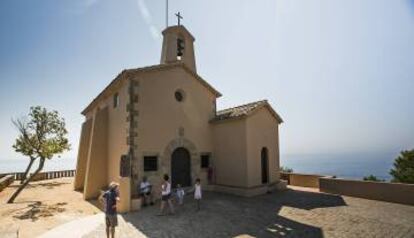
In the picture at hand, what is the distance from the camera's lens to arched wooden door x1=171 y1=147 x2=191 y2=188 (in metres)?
13.9

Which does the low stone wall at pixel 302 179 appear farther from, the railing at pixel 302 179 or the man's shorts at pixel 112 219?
the man's shorts at pixel 112 219

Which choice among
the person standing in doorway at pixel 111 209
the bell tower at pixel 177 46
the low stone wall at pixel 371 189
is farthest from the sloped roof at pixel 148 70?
the low stone wall at pixel 371 189

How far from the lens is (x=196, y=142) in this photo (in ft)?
49.9

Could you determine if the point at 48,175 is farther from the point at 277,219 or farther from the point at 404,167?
the point at 404,167

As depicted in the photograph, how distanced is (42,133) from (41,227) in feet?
35.3

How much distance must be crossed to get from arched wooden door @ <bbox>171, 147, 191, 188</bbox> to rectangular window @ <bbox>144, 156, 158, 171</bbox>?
42.5 inches

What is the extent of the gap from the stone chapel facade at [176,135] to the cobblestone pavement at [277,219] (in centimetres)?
222

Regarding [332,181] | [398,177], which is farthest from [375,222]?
[398,177]

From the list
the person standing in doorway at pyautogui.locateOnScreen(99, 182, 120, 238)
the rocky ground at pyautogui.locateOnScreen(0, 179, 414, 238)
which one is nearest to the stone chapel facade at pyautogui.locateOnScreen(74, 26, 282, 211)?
the rocky ground at pyautogui.locateOnScreen(0, 179, 414, 238)

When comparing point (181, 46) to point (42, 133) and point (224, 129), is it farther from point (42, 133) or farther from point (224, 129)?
point (42, 133)

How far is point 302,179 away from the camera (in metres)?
17.2

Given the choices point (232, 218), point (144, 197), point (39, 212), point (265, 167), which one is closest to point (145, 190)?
point (144, 197)

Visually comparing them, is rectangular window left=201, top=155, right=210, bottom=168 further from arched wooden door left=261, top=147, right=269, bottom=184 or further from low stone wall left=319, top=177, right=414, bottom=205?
low stone wall left=319, top=177, right=414, bottom=205

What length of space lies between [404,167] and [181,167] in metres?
21.2
